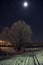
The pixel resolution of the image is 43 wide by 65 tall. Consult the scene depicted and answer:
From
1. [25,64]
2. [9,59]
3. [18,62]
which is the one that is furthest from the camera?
[9,59]

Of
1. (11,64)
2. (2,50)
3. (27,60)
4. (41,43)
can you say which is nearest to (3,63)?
(11,64)

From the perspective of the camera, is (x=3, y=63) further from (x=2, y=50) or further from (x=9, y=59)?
A: (x=2, y=50)

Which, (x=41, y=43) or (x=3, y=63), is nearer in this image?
(x=3, y=63)

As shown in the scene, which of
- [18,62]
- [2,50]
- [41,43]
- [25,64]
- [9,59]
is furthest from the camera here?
[2,50]

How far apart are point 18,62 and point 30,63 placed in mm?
154

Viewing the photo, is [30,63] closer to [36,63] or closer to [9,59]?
[36,63]

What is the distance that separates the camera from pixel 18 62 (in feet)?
6.33

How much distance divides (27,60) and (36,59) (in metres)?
0.11

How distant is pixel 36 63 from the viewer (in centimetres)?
182

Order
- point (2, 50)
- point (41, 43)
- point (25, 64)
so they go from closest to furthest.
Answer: point (25, 64) → point (41, 43) → point (2, 50)

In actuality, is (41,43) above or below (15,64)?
above

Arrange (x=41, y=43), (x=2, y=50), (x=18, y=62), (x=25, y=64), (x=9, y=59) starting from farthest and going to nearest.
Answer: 1. (x=2, y=50)
2. (x=41, y=43)
3. (x=9, y=59)
4. (x=18, y=62)
5. (x=25, y=64)

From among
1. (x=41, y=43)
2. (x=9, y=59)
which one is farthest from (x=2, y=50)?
(x=9, y=59)

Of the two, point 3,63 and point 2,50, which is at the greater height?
point 2,50
